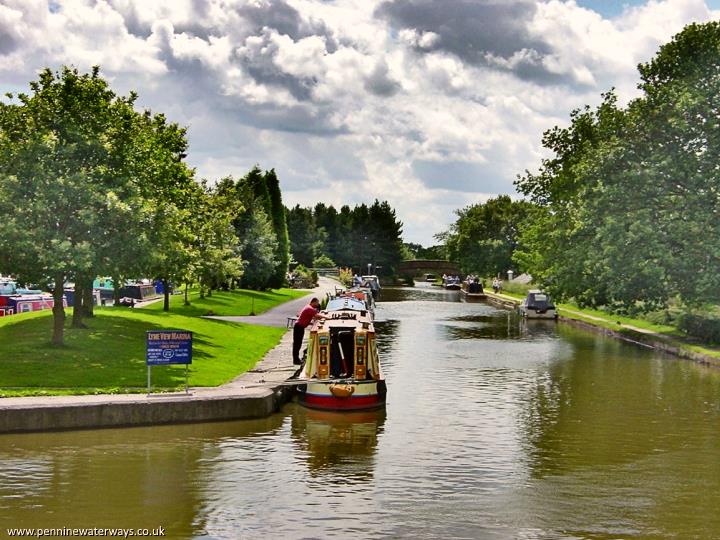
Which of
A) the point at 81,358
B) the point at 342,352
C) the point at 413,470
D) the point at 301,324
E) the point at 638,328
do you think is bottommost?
the point at 413,470

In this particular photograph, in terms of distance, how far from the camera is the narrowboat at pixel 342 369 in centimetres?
2705

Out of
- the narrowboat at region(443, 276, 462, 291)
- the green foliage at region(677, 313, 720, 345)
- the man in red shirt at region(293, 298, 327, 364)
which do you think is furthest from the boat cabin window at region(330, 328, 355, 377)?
the narrowboat at region(443, 276, 462, 291)

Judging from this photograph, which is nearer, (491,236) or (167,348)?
(167,348)

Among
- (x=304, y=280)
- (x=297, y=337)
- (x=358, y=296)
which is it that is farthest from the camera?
(x=304, y=280)

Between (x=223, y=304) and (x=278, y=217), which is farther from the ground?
(x=278, y=217)

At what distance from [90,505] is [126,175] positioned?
1911 cm

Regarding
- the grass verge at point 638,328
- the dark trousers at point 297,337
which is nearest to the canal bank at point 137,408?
the dark trousers at point 297,337

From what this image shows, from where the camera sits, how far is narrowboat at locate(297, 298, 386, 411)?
88.7 feet

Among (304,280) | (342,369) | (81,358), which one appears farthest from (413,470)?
(304,280)

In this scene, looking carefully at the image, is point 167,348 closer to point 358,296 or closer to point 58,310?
point 58,310

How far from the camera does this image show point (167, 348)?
2519 centimetres

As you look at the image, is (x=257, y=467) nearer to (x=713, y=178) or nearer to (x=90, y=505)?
(x=90, y=505)

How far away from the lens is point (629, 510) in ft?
56.2

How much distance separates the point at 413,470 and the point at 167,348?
8.77m
